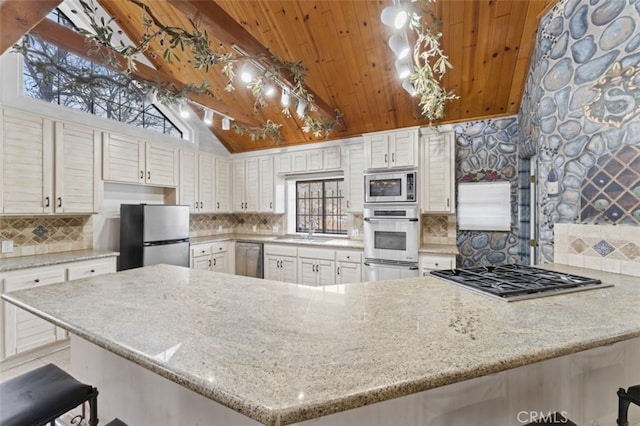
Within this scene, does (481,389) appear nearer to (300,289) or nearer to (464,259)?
(300,289)

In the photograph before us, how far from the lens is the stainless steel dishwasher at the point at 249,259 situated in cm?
475

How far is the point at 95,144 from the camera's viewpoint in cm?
342

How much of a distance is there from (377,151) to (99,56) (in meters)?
3.31

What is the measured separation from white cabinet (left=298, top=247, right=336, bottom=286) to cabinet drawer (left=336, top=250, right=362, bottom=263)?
97mm

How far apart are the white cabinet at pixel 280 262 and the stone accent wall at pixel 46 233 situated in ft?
7.79

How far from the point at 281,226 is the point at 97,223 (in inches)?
109

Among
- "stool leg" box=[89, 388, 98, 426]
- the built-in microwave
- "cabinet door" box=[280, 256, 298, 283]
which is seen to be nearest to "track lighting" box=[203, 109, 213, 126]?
the built-in microwave

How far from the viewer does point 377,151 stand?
388 centimetres

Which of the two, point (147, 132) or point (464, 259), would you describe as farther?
point (147, 132)

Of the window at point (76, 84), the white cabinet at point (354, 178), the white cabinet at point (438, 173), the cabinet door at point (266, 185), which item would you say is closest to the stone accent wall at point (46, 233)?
the window at point (76, 84)

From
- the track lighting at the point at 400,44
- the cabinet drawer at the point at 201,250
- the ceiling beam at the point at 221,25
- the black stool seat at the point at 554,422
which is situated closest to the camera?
the black stool seat at the point at 554,422

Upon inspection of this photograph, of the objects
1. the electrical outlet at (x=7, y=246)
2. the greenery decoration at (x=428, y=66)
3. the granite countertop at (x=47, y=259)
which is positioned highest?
the greenery decoration at (x=428, y=66)

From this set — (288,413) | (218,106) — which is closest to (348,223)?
(218,106)

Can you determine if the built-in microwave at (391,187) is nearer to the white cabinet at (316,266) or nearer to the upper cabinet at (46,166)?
the white cabinet at (316,266)
